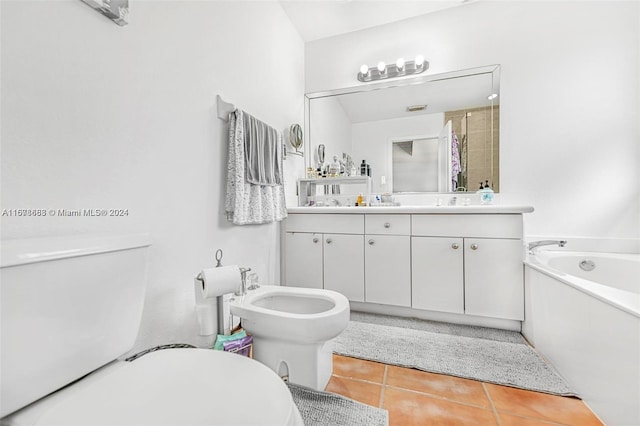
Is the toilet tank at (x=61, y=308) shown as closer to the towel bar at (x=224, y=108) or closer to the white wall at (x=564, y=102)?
the towel bar at (x=224, y=108)

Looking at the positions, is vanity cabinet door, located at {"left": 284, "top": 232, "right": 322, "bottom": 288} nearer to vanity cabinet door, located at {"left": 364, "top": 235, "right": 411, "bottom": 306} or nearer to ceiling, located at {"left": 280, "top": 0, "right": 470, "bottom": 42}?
vanity cabinet door, located at {"left": 364, "top": 235, "right": 411, "bottom": 306}

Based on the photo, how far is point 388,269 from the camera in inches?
77.4

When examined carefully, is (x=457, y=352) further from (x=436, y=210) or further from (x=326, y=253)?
(x=326, y=253)

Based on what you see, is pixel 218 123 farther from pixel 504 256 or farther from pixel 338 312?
pixel 504 256

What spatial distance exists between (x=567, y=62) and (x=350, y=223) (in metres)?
1.93

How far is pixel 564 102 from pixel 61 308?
290 cm

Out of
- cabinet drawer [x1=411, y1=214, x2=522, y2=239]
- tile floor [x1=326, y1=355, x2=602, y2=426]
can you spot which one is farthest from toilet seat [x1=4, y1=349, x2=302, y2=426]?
cabinet drawer [x1=411, y1=214, x2=522, y2=239]

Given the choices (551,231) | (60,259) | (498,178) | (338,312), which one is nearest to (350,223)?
(338,312)

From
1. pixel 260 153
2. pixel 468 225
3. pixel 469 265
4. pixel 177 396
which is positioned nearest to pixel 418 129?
pixel 468 225

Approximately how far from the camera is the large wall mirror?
2.21 meters

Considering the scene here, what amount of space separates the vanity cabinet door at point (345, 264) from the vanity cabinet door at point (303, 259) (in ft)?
0.22

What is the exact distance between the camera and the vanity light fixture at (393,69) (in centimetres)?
233

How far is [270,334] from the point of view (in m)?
1.14

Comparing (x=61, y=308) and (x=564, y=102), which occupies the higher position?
(x=564, y=102)
